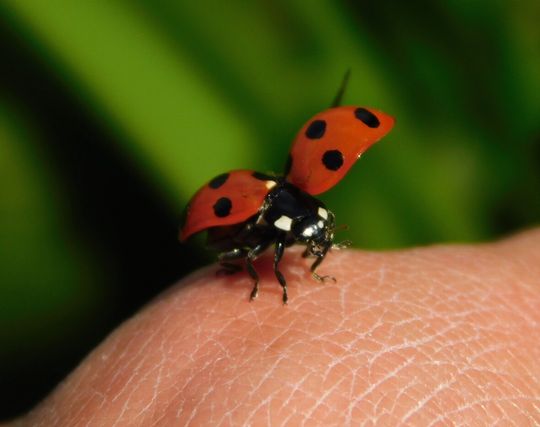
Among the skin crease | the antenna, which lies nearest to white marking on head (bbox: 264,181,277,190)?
the skin crease

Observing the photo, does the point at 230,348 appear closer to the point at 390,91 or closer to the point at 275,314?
the point at 275,314

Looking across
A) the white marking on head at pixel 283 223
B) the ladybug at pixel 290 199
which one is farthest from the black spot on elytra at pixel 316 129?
the white marking on head at pixel 283 223

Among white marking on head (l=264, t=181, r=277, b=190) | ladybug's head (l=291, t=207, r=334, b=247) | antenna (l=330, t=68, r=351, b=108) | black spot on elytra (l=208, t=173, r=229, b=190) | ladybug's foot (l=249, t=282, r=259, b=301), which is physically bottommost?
ladybug's foot (l=249, t=282, r=259, b=301)

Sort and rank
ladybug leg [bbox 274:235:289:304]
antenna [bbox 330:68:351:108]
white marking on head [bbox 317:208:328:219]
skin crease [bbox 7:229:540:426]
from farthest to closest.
Result: 1. antenna [bbox 330:68:351:108]
2. white marking on head [bbox 317:208:328:219]
3. ladybug leg [bbox 274:235:289:304]
4. skin crease [bbox 7:229:540:426]

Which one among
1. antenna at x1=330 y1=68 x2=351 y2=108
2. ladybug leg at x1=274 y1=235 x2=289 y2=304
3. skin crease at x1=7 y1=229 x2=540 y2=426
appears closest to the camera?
skin crease at x1=7 y1=229 x2=540 y2=426

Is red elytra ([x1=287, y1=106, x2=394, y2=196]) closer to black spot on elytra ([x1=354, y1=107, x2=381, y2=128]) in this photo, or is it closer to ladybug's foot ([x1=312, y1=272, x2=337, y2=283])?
black spot on elytra ([x1=354, y1=107, x2=381, y2=128])

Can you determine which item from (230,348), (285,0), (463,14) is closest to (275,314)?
(230,348)

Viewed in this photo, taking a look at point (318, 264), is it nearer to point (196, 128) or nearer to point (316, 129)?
point (316, 129)
